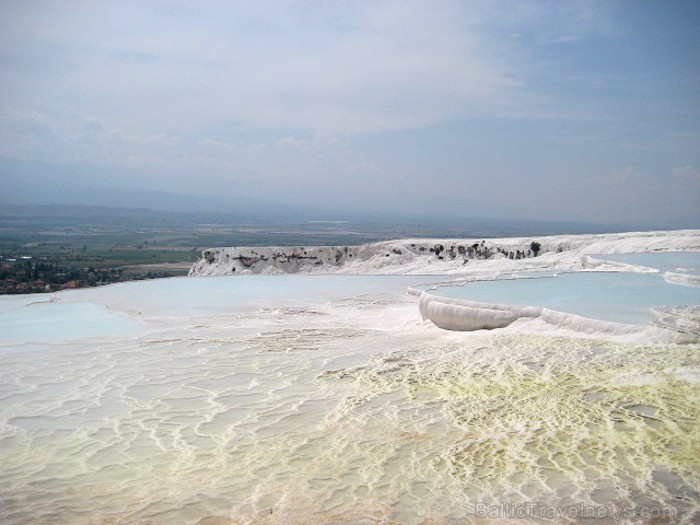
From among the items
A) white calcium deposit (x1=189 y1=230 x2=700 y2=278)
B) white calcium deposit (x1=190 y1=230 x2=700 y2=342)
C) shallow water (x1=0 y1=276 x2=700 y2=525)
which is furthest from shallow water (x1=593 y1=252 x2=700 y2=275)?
shallow water (x1=0 y1=276 x2=700 y2=525)

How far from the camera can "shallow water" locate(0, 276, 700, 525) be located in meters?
2.73

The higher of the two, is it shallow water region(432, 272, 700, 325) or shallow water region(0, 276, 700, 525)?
shallow water region(432, 272, 700, 325)

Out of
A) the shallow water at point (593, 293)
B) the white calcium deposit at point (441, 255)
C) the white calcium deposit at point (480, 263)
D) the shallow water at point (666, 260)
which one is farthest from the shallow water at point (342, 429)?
the white calcium deposit at point (441, 255)

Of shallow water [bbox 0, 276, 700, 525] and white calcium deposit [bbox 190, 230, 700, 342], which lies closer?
shallow water [bbox 0, 276, 700, 525]

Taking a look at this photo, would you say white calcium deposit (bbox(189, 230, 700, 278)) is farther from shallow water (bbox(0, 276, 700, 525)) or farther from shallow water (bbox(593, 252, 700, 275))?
shallow water (bbox(0, 276, 700, 525))

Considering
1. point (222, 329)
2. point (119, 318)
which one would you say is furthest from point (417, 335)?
point (119, 318)

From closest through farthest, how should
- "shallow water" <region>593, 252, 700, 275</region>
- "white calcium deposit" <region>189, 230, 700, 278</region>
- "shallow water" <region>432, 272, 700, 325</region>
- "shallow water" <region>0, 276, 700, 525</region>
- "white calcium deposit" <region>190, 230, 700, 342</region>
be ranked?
"shallow water" <region>0, 276, 700, 525</region>
"white calcium deposit" <region>190, 230, 700, 342</region>
"shallow water" <region>432, 272, 700, 325</region>
"shallow water" <region>593, 252, 700, 275</region>
"white calcium deposit" <region>189, 230, 700, 278</region>

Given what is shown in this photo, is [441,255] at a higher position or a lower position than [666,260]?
lower

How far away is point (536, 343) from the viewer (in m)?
5.32

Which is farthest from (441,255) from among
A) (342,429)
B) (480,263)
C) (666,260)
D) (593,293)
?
(342,429)

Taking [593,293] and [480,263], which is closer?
[593,293]

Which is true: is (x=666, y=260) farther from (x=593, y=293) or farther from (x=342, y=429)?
(x=342, y=429)

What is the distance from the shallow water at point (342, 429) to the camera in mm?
2727

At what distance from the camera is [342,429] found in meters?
3.61
